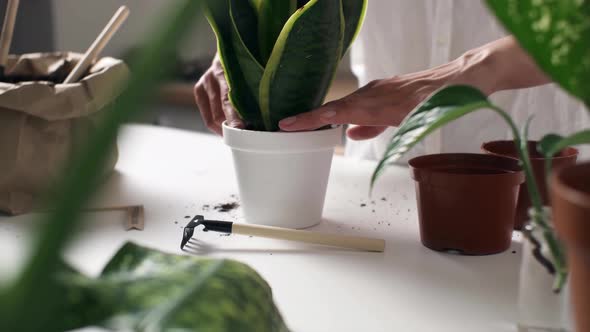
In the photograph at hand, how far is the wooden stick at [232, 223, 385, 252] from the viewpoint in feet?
2.30

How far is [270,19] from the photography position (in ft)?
2.41

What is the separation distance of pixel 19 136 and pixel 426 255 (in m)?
0.53

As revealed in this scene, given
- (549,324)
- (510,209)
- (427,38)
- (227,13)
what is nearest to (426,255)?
(510,209)

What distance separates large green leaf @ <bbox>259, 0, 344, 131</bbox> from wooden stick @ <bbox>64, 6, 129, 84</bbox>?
→ 0.29 metres

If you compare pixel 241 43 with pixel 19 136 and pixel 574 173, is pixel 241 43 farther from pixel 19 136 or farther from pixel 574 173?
pixel 574 173

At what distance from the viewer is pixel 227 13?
73 centimetres

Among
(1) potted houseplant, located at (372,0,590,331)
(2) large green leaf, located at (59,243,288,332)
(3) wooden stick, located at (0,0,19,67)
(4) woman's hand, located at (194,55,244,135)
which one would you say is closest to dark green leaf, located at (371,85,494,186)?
(1) potted houseplant, located at (372,0,590,331)

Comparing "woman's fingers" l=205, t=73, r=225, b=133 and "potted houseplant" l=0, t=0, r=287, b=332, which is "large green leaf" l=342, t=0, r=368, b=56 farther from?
"potted houseplant" l=0, t=0, r=287, b=332

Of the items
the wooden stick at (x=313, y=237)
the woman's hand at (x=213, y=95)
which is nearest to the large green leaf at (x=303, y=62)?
the wooden stick at (x=313, y=237)

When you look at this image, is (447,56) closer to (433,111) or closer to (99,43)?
(99,43)

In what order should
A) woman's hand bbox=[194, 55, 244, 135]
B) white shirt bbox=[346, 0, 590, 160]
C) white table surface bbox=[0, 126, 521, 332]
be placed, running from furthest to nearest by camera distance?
1. white shirt bbox=[346, 0, 590, 160]
2. woman's hand bbox=[194, 55, 244, 135]
3. white table surface bbox=[0, 126, 521, 332]

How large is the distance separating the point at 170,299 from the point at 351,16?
19.4 inches

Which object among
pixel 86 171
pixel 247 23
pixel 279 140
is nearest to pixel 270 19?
pixel 247 23

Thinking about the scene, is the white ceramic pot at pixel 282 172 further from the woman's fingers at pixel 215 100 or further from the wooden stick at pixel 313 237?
the woman's fingers at pixel 215 100
